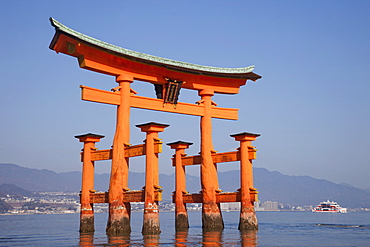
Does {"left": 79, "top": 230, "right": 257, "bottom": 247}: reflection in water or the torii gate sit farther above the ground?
the torii gate

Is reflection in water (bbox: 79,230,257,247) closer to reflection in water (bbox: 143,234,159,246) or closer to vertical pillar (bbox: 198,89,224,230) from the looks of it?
reflection in water (bbox: 143,234,159,246)

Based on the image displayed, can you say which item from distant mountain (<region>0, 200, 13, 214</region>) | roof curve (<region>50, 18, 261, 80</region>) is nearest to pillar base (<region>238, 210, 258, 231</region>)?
roof curve (<region>50, 18, 261, 80</region>)

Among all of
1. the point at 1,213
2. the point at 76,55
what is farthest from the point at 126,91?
the point at 1,213

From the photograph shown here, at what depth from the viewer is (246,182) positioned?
2881 cm

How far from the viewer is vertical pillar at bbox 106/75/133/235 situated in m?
26.1

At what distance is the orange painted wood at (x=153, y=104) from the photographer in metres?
25.9

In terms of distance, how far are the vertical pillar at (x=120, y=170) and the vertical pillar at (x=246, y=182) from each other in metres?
6.70

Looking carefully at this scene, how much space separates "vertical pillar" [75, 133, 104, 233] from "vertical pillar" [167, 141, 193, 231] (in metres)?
5.39

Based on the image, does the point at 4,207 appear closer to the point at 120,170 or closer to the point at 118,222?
the point at 120,170

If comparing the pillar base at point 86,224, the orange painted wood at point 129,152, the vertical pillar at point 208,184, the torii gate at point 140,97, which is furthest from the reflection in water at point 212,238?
the pillar base at point 86,224

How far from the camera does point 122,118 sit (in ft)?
88.7

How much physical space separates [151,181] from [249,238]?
587 cm

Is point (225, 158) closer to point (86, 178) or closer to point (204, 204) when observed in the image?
point (204, 204)

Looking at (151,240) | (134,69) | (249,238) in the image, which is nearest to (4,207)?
(134,69)
